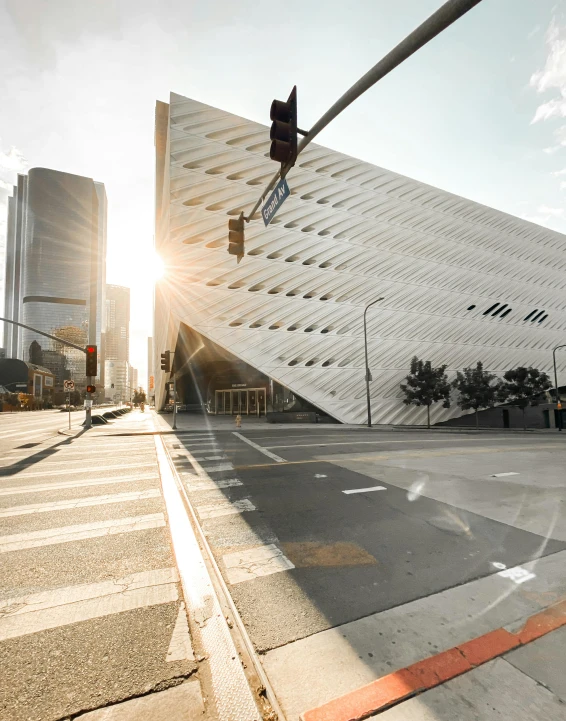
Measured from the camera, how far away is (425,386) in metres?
33.4

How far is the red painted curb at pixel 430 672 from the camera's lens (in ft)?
6.86

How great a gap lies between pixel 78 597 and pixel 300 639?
84.8 inches

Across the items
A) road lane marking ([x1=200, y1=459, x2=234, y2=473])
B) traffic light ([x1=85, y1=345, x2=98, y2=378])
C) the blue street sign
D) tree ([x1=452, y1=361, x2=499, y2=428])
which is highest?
the blue street sign

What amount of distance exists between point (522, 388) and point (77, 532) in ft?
143

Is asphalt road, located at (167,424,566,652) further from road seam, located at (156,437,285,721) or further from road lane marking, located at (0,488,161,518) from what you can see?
road lane marking, located at (0,488,161,518)

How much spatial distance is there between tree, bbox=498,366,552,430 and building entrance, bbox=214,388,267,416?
84.0 feet

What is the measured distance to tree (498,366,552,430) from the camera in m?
37.9

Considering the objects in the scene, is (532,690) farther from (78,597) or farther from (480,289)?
(480,289)

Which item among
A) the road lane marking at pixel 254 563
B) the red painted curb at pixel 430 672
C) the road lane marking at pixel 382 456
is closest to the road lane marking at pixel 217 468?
the road lane marking at pixel 382 456

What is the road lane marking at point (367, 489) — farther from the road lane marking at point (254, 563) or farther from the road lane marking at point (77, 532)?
the road lane marking at point (77, 532)

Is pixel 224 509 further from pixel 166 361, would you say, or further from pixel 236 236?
pixel 166 361

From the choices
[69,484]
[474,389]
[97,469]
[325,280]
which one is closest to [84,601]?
[69,484]

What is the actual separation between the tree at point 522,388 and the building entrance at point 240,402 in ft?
84.0

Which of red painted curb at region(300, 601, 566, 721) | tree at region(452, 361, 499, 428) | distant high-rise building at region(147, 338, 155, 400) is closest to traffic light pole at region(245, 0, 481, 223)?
red painted curb at region(300, 601, 566, 721)
